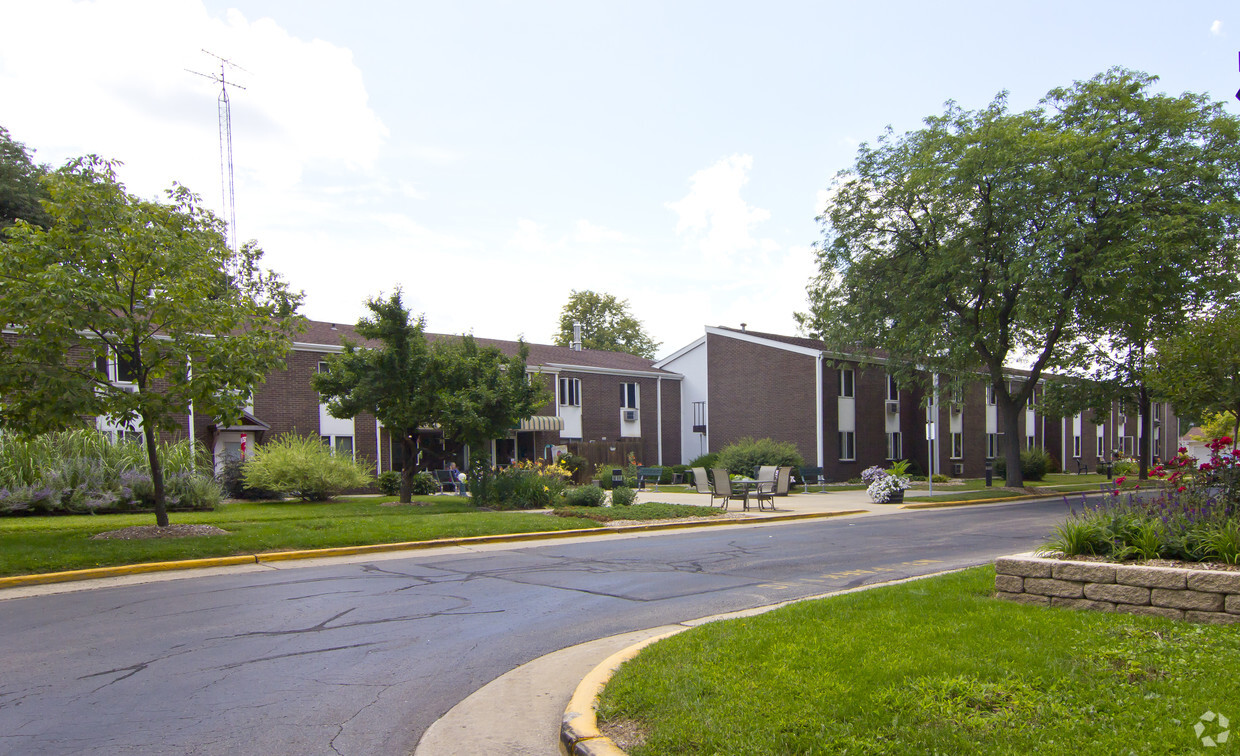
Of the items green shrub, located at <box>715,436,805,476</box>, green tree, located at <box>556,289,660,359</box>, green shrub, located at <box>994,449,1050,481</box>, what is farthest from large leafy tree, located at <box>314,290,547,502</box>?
green tree, located at <box>556,289,660,359</box>

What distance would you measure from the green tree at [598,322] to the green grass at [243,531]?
157 feet

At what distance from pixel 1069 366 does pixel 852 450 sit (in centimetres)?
1062

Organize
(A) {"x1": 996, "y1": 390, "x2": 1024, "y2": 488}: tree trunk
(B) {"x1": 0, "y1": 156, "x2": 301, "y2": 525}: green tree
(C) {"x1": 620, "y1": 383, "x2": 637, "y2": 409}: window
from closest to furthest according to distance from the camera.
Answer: (B) {"x1": 0, "y1": 156, "x2": 301, "y2": 525}: green tree < (A) {"x1": 996, "y1": 390, "x2": 1024, "y2": 488}: tree trunk < (C) {"x1": 620, "y1": 383, "x2": 637, "y2": 409}: window

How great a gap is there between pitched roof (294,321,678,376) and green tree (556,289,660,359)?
21.2 meters

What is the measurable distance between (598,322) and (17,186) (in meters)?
42.6

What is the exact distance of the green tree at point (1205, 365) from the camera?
379 inches

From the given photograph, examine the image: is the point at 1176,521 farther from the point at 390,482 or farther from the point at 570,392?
the point at 570,392

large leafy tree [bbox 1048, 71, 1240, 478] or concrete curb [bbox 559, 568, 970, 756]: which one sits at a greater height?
large leafy tree [bbox 1048, 71, 1240, 478]

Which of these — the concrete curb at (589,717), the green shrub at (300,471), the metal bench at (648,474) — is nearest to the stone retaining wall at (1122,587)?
the concrete curb at (589,717)

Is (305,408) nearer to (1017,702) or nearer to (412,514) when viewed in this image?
(412,514)

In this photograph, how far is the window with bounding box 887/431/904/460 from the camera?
139 feet

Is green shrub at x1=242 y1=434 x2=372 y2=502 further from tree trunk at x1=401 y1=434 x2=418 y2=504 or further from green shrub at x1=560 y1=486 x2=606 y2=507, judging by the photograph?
green shrub at x1=560 y1=486 x2=606 y2=507

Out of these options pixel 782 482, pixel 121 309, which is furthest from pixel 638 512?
pixel 121 309

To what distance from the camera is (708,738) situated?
14.2ft
